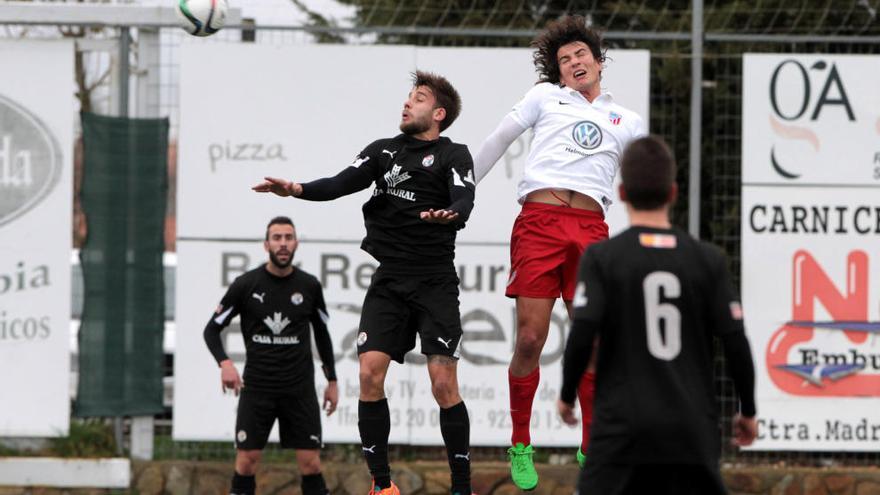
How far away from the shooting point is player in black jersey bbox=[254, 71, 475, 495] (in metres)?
7.78

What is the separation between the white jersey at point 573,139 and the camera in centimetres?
780

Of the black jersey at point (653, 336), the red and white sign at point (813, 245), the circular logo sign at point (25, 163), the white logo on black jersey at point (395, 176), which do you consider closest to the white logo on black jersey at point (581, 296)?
the black jersey at point (653, 336)

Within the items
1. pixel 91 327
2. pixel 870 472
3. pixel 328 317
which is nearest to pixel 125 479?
pixel 91 327

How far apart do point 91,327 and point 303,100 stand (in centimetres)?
256

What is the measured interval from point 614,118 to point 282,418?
13.8 ft

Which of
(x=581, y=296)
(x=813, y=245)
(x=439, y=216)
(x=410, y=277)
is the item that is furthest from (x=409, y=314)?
(x=813, y=245)

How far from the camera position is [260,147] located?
12.1 metres

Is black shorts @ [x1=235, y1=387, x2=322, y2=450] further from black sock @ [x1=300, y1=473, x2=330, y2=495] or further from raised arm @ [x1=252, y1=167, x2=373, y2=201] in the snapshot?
raised arm @ [x1=252, y1=167, x2=373, y2=201]

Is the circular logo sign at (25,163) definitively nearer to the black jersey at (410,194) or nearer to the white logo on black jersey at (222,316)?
the white logo on black jersey at (222,316)

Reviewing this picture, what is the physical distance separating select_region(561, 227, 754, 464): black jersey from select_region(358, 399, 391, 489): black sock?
2590mm

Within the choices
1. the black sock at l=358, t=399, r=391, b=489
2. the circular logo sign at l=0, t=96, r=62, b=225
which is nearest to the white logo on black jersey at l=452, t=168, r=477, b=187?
the black sock at l=358, t=399, r=391, b=489

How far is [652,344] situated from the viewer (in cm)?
521

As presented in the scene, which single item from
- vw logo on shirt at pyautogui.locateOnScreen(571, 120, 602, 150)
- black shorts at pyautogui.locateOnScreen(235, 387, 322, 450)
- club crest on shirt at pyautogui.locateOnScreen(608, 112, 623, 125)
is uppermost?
club crest on shirt at pyautogui.locateOnScreen(608, 112, 623, 125)

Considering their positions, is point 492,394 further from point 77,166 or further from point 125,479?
point 77,166
